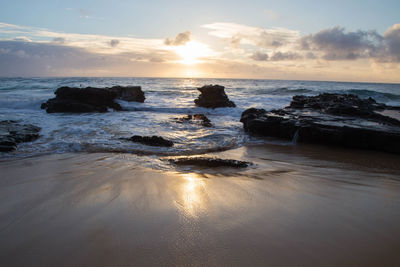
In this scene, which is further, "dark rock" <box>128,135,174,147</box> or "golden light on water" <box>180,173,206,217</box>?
"dark rock" <box>128,135,174,147</box>

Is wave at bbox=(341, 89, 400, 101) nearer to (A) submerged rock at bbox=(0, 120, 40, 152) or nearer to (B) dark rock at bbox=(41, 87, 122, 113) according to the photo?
(B) dark rock at bbox=(41, 87, 122, 113)

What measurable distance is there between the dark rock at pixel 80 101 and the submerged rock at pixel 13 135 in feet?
19.8

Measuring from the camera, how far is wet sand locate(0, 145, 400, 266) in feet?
6.44

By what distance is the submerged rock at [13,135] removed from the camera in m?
5.68

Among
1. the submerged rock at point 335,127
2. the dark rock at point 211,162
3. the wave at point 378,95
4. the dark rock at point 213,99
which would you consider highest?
the wave at point 378,95

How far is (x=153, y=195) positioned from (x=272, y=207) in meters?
1.44

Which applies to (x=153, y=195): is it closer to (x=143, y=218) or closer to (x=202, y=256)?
(x=143, y=218)

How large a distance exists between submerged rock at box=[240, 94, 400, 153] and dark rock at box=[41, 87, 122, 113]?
922 centimetres

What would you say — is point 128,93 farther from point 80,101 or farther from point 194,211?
point 194,211

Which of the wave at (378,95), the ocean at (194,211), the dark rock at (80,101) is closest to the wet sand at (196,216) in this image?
the ocean at (194,211)

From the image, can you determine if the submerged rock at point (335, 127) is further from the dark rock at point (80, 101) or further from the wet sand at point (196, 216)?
the dark rock at point (80, 101)

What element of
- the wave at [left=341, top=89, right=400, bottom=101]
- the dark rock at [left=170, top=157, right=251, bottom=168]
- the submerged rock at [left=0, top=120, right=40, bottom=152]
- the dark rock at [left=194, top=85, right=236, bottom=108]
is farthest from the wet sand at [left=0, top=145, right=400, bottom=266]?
the wave at [left=341, top=89, right=400, bottom=101]

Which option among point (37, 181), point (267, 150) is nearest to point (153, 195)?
point (37, 181)

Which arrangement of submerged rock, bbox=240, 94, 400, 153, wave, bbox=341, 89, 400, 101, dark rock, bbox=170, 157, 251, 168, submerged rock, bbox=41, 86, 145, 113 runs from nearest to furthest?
dark rock, bbox=170, 157, 251, 168 → submerged rock, bbox=240, 94, 400, 153 → submerged rock, bbox=41, 86, 145, 113 → wave, bbox=341, 89, 400, 101
